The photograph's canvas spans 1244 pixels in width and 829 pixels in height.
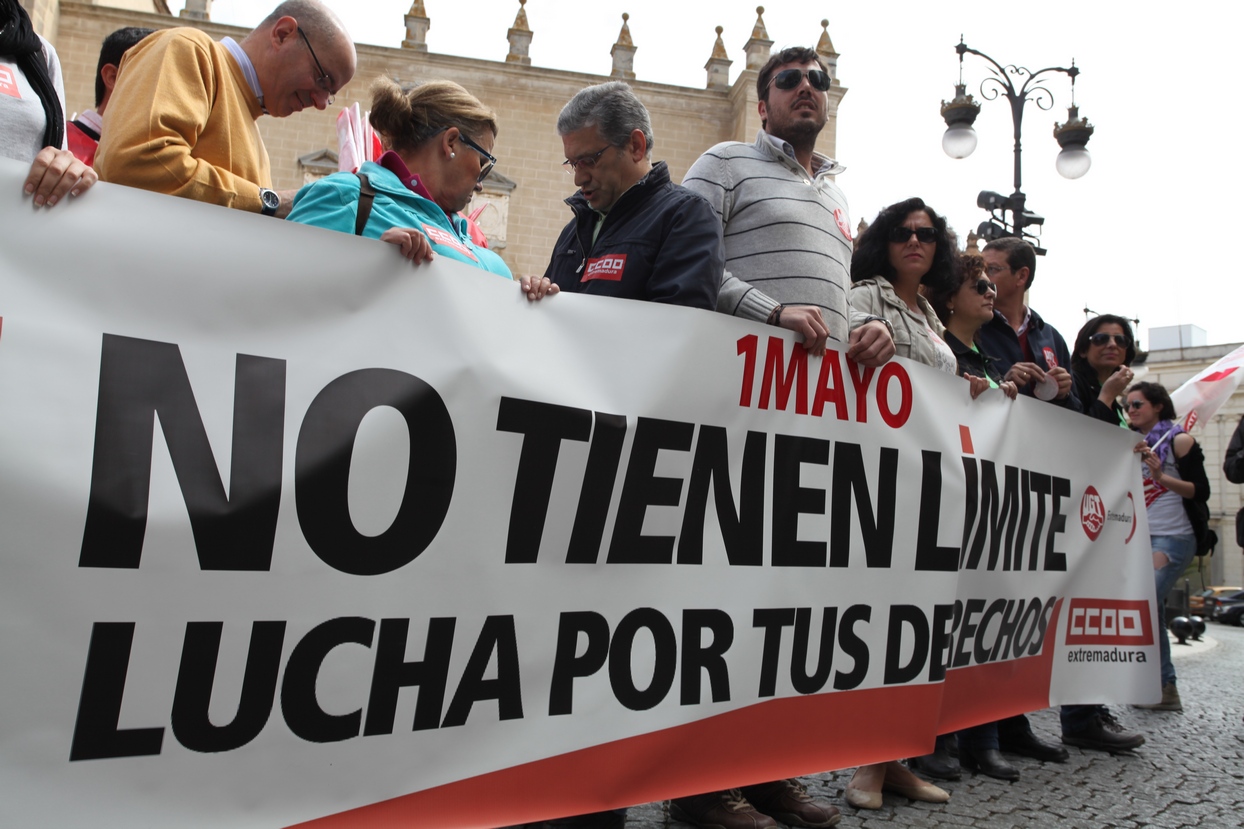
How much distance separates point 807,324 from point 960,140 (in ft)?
26.1

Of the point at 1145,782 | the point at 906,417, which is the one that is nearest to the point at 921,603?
the point at 906,417

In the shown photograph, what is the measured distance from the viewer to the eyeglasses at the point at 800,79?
10.2 feet

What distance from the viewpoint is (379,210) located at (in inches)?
84.9

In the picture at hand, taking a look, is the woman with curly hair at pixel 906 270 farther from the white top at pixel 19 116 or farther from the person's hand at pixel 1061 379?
the white top at pixel 19 116

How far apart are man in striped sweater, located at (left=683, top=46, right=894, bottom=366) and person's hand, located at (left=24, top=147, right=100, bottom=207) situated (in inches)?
64.7

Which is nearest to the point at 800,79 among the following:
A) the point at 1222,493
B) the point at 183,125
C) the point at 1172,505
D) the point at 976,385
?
the point at 976,385

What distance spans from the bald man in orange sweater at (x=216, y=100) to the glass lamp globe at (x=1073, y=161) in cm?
954

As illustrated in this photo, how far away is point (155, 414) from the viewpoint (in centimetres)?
165

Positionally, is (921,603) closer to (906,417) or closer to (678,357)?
(906,417)

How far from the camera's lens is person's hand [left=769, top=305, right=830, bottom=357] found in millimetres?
2604

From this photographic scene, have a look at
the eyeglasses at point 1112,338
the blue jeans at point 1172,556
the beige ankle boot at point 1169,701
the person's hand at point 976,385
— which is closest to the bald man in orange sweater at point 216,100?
the person's hand at point 976,385

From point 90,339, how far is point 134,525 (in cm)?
34

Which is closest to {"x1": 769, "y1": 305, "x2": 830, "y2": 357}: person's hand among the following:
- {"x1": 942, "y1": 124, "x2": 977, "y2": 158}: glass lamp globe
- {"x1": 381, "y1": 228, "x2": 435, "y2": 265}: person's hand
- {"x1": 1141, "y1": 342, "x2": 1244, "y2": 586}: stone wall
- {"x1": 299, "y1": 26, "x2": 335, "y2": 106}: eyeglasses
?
{"x1": 381, "y1": 228, "x2": 435, "y2": 265}: person's hand

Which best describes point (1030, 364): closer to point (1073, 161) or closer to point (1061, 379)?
point (1061, 379)
